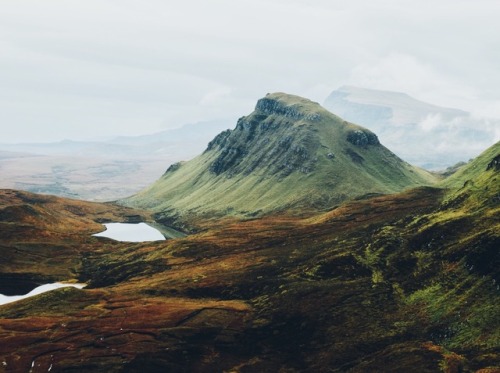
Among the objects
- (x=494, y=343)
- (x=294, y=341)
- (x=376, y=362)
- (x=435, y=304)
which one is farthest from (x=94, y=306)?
(x=494, y=343)

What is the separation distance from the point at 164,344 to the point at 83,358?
18198 mm

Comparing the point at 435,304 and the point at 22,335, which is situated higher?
the point at 435,304

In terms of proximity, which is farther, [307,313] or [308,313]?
[307,313]

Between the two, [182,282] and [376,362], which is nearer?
[376,362]

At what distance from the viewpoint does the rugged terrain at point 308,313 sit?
4058 inches

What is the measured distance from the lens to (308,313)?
12538 cm

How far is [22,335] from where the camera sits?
393 feet

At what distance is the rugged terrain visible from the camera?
338ft

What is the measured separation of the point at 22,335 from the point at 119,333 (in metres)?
23.9

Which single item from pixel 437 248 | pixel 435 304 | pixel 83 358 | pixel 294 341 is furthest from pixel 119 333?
pixel 437 248

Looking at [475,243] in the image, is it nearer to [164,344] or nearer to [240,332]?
[240,332]

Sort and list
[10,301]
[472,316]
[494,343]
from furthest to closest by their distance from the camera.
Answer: [10,301]
[472,316]
[494,343]

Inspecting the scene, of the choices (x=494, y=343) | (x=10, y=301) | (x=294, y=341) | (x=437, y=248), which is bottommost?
(x=10, y=301)

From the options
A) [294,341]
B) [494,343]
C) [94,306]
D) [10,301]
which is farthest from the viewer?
[10,301]
